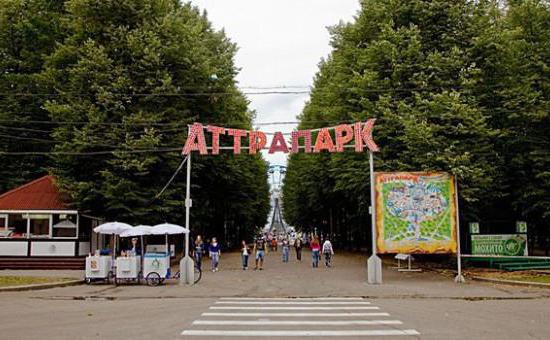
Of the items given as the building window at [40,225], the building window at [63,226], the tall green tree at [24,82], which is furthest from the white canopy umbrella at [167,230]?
the tall green tree at [24,82]

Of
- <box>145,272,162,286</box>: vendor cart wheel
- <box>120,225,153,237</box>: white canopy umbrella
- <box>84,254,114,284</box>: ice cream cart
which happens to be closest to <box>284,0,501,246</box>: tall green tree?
<box>120,225,153,237</box>: white canopy umbrella

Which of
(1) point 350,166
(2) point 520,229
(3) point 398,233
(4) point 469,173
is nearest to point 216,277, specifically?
(3) point 398,233

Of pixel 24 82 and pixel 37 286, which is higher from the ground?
pixel 24 82

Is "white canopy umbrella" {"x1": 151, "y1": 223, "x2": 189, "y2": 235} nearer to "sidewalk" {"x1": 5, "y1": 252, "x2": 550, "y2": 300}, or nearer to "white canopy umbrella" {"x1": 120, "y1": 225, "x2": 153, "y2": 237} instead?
Answer: "white canopy umbrella" {"x1": 120, "y1": 225, "x2": 153, "y2": 237}

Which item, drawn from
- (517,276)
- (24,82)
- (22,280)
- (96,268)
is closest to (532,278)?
(517,276)

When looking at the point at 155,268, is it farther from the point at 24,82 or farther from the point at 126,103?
the point at 24,82

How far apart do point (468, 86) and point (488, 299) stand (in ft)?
Result: 43.9

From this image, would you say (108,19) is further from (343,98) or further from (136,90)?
(343,98)

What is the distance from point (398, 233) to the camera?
24391mm

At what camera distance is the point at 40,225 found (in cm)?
3194

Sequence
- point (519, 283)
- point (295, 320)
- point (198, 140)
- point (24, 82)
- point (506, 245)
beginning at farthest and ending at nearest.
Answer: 1. point (24, 82)
2. point (506, 245)
3. point (198, 140)
4. point (519, 283)
5. point (295, 320)

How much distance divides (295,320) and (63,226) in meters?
22.5

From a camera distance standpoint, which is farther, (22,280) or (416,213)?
(416,213)

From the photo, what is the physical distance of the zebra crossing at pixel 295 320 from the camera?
37.6 feet
